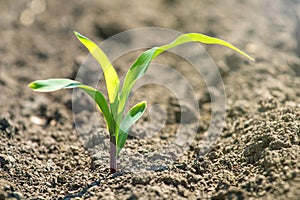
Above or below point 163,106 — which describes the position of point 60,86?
above

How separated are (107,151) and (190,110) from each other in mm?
701

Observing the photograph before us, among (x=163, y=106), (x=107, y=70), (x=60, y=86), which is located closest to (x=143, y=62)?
(x=107, y=70)

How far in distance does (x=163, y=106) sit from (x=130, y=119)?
2.94ft

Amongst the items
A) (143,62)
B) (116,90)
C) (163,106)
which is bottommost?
(163,106)

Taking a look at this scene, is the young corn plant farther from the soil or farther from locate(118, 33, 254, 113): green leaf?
the soil

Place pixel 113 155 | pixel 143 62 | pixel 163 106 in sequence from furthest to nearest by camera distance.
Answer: pixel 163 106 < pixel 113 155 < pixel 143 62

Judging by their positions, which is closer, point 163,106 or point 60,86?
point 60,86

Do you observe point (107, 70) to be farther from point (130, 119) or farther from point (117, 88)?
point (130, 119)

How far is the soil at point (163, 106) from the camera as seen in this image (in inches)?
67.1

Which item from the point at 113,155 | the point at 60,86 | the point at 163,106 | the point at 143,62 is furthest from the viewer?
the point at 163,106

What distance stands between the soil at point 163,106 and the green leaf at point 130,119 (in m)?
0.16

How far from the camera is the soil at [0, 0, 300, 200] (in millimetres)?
1704

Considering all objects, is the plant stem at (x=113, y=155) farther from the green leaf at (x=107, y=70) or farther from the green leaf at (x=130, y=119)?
the green leaf at (x=107, y=70)

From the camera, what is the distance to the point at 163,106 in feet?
8.60
